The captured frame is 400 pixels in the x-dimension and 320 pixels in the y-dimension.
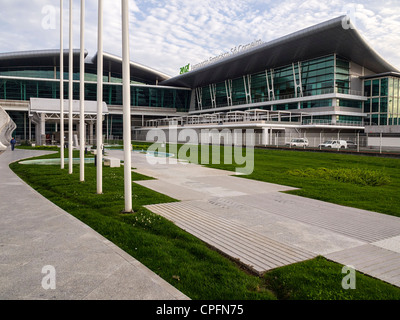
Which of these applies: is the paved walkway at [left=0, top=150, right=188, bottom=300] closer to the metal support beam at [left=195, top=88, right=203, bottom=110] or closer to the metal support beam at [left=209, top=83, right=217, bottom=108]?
the metal support beam at [left=209, top=83, right=217, bottom=108]

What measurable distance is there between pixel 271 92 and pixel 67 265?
209 feet

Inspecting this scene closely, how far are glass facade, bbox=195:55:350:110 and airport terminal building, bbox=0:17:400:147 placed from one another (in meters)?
0.17

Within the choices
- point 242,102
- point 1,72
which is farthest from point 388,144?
point 1,72

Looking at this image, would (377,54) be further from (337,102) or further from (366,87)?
(337,102)

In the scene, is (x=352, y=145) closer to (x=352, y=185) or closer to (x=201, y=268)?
(x=352, y=185)

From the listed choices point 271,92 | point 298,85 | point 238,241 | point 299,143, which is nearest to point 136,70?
point 271,92

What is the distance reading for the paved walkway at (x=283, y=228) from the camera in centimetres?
546

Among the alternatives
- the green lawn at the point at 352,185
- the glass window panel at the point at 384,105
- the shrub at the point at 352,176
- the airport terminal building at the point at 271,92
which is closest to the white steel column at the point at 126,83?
the green lawn at the point at 352,185

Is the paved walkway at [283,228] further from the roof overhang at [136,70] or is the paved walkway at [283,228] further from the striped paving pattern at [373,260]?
the roof overhang at [136,70]

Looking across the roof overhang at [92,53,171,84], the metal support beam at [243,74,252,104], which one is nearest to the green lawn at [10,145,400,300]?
the metal support beam at [243,74,252,104]

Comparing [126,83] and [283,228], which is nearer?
[283,228]

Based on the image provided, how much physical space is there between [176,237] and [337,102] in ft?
175

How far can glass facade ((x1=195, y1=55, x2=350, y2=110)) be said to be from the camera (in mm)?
54094

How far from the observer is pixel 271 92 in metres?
64.5
